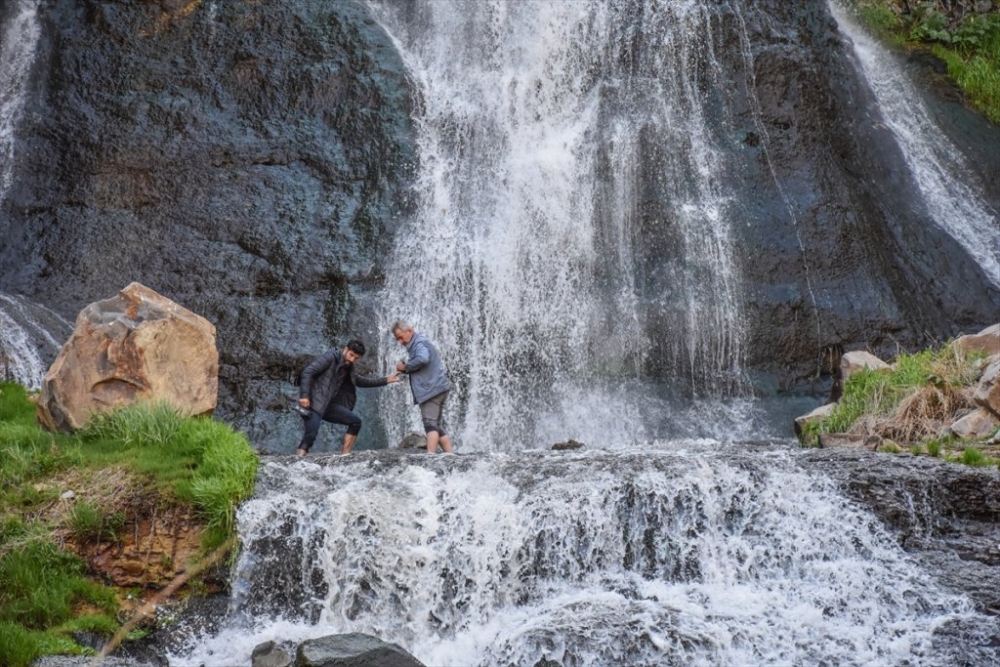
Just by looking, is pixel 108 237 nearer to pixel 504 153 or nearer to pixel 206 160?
pixel 206 160

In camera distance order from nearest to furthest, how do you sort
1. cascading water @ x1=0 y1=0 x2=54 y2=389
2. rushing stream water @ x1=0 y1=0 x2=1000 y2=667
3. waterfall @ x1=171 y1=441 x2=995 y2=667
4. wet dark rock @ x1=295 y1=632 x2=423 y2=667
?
wet dark rock @ x1=295 y1=632 x2=423 y2=667
waterfall @ x1=171 y1=441 x2=995 y2=667
rushing stream water @ x1=0 y1=0 x2=1000 y2=667
cascading water @ x1=0 y1=0 x2=54 y2=389

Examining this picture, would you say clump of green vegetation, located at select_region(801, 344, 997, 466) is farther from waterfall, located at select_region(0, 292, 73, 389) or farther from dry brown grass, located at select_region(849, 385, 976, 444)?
waterfall, located at select_region(0, 292, 73, 389)

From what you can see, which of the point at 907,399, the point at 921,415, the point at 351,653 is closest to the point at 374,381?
the point at 351,653

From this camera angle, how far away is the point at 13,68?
19141 mm

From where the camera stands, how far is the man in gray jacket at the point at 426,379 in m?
12.4

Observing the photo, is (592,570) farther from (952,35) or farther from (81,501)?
(952,35)

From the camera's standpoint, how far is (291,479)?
10398 millimetres

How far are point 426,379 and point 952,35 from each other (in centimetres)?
1494

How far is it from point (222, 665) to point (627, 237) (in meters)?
11.4

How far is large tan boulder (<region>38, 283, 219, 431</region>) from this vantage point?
1082 cm

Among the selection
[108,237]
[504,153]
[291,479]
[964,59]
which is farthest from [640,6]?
[291,479]

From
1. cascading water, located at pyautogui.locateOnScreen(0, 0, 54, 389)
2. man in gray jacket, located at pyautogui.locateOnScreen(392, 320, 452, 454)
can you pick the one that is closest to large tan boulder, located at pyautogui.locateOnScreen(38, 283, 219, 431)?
man in gray jacket, located at pyautogui.locateOnScreen(392, 320, 452, 454)

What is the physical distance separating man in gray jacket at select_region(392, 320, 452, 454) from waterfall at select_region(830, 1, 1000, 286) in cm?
1020

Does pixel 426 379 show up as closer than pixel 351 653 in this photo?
No
